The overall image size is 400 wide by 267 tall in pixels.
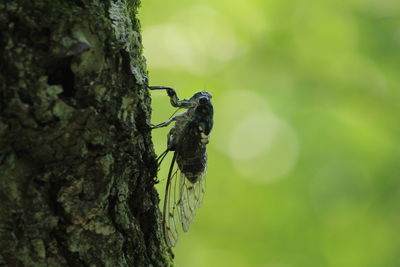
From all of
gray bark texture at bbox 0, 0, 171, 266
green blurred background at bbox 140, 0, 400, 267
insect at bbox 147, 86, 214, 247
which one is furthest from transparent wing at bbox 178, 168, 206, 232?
green blurred background at bbox 140, 0, 400, 267

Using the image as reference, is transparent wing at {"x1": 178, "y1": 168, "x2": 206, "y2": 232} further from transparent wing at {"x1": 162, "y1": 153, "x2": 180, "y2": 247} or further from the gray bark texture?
the gray bark texture

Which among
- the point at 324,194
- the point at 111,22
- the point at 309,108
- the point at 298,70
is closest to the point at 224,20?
the point at 298,70

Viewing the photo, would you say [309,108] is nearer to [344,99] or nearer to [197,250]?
[344,99]

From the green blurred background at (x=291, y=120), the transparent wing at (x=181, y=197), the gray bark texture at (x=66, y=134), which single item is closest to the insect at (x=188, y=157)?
the transparent wing at (x=181, y=197)

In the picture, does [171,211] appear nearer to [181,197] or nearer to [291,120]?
[181,197]

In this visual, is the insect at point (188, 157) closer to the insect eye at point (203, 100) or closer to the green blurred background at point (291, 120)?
the insect eye at point (203, 100)
